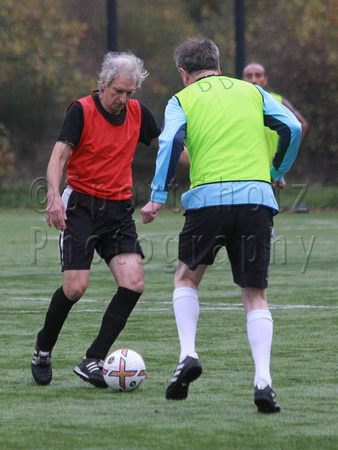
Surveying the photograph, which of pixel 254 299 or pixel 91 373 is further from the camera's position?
pixel 91 373

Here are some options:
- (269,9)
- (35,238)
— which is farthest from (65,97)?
(35,238)

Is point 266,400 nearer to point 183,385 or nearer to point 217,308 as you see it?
point 183,385

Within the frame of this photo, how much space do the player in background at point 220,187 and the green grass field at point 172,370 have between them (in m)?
0.31

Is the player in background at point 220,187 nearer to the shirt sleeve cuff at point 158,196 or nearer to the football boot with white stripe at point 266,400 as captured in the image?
the shirt sleeve cuff at point 158,196

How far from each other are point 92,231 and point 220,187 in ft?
2.94

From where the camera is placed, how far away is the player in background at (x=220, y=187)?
4.00 m

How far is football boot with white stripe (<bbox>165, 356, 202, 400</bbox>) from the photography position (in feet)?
12.8

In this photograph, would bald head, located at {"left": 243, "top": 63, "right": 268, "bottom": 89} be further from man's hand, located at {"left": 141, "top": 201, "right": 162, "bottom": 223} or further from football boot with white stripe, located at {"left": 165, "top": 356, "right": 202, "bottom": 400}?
football boot with white stripe, located at {"left": 165, "top": 356, "right": 202, "bottom": 400}

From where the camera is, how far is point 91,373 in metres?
4.49

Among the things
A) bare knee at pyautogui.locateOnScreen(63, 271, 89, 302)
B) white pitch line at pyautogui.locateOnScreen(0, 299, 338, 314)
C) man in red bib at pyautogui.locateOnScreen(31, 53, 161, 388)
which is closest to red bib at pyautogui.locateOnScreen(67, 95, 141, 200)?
man in red bib at pyautogui.locateOnScreen(31, 53, 161, 388)

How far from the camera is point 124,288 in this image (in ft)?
15.3

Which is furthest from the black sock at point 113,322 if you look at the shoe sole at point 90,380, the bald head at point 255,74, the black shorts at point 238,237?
the bald head at point 255,74

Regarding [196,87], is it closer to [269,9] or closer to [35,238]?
[35,238]

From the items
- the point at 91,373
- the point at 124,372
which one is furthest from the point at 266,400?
the point at 91,373
